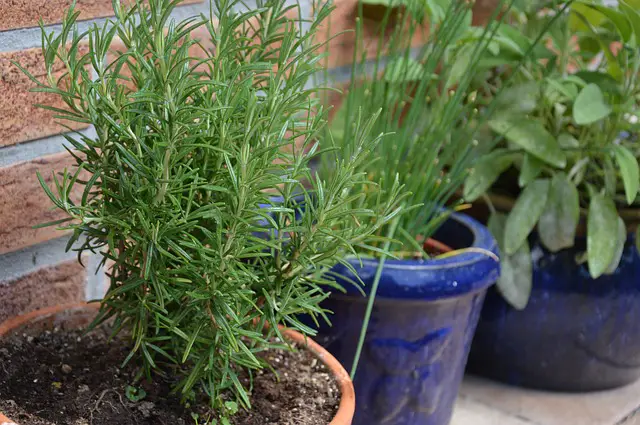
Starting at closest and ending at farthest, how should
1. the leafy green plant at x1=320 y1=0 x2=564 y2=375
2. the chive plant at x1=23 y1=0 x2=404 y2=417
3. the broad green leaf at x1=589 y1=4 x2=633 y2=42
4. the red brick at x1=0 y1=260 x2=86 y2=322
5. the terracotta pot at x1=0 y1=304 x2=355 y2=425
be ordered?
the chive plant at x1=23 y1=0 x2=404 y2=417 < the terracotta pot at x1=0 y1=304 x2=355 y2=425 < the red brick at x1=0 y1=260 x2=86 y2=322 < the leafy green plant at x1=320 y1=0 x2=564 y2=375 < the broad green leaf at x1=589 y1=4 x2=633 y2=42

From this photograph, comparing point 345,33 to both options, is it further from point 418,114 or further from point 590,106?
point 590,106

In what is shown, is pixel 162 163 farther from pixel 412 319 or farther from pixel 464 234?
pixel 464 234

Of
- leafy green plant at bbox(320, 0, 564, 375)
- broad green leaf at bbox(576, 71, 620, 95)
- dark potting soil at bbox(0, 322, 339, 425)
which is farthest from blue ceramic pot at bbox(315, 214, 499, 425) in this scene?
broad green leaf at bbox(576, 71, 620, 95)

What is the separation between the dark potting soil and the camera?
73cm

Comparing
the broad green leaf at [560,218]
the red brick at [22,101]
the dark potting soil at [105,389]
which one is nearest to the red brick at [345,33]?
the broad green leaf at [560,218]

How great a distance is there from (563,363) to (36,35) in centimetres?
96

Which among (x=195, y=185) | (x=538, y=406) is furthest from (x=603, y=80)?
(x=195, y=185)

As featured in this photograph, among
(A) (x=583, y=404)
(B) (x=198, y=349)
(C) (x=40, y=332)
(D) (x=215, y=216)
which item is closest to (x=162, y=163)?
(D) (x=215, y=216)

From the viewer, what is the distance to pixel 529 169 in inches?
49.4

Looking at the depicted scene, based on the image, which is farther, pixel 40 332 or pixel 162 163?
pixel 40 332

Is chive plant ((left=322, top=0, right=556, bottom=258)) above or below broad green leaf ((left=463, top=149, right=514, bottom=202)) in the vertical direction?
above

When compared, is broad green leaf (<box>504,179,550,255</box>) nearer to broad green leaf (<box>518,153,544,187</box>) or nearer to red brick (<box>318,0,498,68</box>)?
broad green leaf (<box>518,153,544,187</box>)

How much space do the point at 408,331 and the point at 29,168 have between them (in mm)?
493

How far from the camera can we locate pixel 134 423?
741 mm
